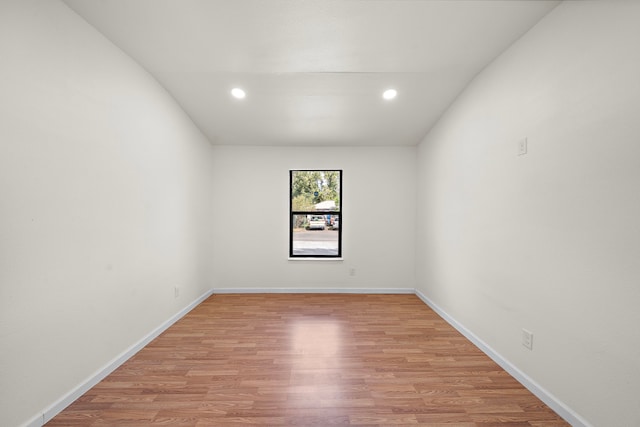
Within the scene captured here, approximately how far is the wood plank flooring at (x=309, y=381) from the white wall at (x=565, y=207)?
374mm

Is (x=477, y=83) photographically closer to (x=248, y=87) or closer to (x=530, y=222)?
(x=530, y=222)

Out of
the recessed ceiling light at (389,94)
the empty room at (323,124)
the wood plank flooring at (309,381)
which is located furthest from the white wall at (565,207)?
the recessed ceiling light at (389,94)

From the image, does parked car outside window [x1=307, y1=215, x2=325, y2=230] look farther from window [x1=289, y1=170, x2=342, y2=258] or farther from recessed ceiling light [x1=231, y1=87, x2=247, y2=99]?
recessed ceiling light [x1=231, y1=87, x2=247, y2=99]

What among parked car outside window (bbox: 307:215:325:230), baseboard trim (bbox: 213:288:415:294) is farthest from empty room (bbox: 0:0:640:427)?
parked car outside window (bbox: 307:215:325:230)

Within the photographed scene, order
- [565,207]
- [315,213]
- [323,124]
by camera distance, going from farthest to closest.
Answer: [315,213] < [323,124] < [565,207]

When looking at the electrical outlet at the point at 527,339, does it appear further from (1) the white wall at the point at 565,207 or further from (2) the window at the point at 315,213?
(2) the window at the point at 315,213

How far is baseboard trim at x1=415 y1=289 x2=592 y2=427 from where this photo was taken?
1711mm

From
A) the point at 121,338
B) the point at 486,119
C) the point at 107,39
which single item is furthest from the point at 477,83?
the point at 121,338

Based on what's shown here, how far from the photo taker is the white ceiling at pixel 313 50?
206cm

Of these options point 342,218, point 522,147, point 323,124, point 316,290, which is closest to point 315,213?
point 342,218

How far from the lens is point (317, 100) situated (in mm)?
3404

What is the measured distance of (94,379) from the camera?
2.06 meters

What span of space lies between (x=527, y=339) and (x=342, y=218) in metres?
2.96

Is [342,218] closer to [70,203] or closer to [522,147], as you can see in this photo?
[522,147]
